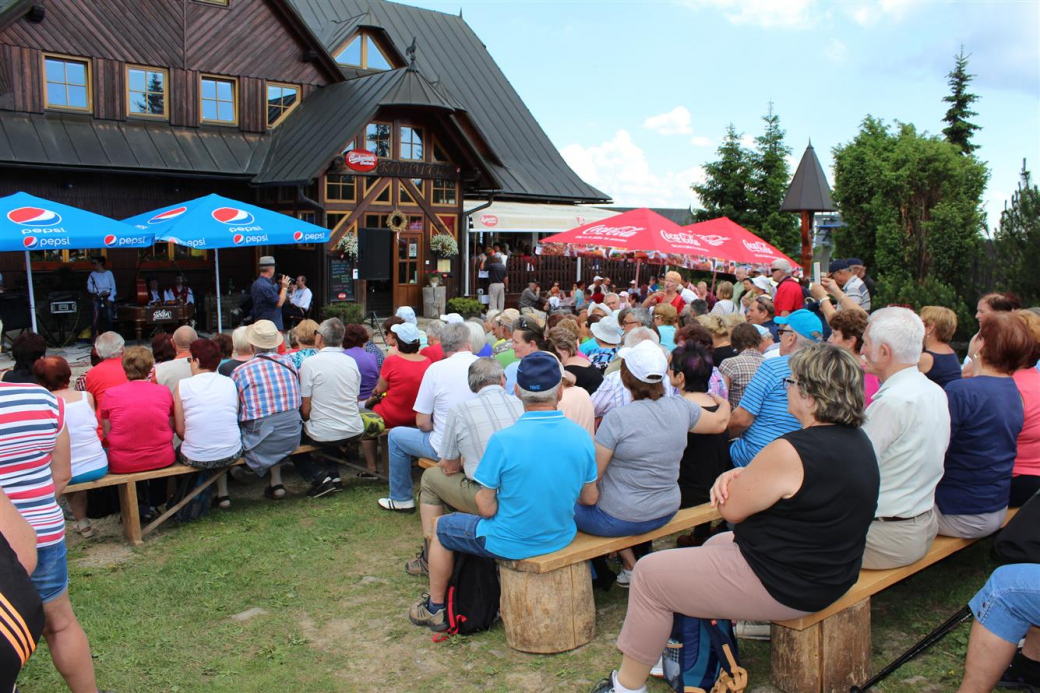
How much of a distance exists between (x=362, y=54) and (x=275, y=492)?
614 inches

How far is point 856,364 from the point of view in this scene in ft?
10.2

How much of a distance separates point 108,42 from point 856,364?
52.5ft

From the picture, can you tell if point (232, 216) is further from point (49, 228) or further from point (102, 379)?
point (102, 379)

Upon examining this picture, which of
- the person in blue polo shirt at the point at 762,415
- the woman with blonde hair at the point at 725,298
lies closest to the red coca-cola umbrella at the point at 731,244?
the woman with blonde hair at the point at 725,298

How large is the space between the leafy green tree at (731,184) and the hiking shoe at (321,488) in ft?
65.8

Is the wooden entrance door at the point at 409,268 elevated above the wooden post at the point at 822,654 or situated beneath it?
elevated above

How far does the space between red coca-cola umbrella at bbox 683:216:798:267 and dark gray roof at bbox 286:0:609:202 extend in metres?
8.77

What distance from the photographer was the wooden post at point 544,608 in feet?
12.8

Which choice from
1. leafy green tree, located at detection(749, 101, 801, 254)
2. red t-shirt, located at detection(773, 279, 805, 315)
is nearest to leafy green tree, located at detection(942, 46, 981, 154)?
leafy green tree, located at detection(749, 101, 801, 254)

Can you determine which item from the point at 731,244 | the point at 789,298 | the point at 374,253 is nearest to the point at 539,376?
the point at 789,298

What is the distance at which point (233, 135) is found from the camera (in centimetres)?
1667

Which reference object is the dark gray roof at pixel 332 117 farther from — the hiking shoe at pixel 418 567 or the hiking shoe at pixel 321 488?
the hiking shoe at pixel 418 567

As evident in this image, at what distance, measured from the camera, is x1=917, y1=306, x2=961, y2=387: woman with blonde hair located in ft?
16.6

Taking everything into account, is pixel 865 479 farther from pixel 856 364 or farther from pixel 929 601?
pixel 929 601
